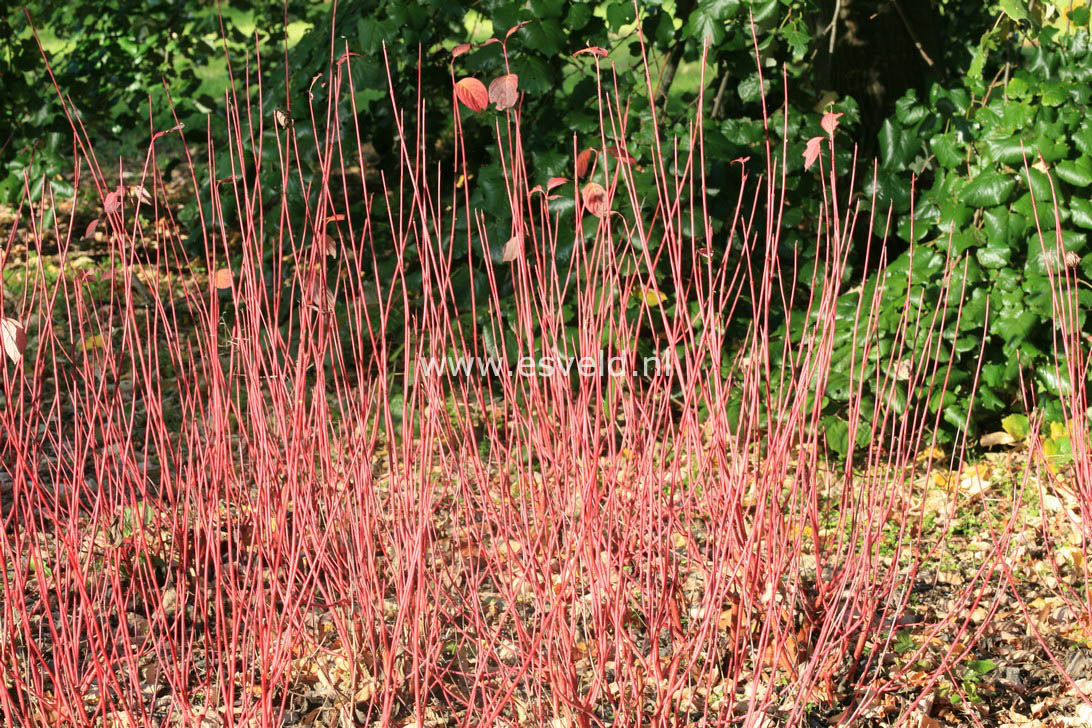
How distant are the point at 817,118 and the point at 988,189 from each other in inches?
27.3

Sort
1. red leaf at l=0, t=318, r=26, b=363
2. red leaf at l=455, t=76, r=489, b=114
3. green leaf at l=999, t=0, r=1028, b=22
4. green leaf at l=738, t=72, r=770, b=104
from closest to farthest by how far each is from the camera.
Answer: red leaf at l=0, t=318, r=26, b=363, red leaf at l=455, t=76, r=489, b=114, green leaf at l=999, t=0, r=1028, b=22, green leaf at l=738, t=72, r=770, b=104

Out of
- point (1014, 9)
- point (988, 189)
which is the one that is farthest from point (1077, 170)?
point (1014, 9)

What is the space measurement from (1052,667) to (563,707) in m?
1.01

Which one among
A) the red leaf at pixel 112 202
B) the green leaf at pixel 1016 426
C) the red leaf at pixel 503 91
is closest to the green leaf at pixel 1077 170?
the green leaf at pixel 1016 426

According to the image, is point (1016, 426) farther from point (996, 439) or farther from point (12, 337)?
point (12, 337)

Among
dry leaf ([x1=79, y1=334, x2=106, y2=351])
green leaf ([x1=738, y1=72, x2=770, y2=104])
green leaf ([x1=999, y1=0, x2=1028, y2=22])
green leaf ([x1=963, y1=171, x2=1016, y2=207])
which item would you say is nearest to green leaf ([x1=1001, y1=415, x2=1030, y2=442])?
green leaf ([x1=963, y1=171, x2=1016, y2=207])

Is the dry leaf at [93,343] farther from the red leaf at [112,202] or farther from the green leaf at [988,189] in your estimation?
the green leaf at [988,189]

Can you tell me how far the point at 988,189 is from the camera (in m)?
2.77

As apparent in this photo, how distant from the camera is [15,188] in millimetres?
4309

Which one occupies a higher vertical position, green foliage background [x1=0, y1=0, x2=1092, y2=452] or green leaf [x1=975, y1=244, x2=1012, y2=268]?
green foliage background [x1=0, y1=0, x2=1092, y2=452]

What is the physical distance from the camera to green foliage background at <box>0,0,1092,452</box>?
277 centimetres

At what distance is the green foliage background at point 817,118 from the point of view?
277 centimetres

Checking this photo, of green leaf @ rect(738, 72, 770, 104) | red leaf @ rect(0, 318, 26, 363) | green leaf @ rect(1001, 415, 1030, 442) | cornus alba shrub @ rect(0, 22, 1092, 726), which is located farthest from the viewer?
green leaf @ rect(738, 72, 770, 104)

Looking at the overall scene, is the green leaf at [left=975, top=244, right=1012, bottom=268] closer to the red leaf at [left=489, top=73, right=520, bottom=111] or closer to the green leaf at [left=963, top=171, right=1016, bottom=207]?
the green leaf at [left=963, top=171, right=1016, bottom=207]
